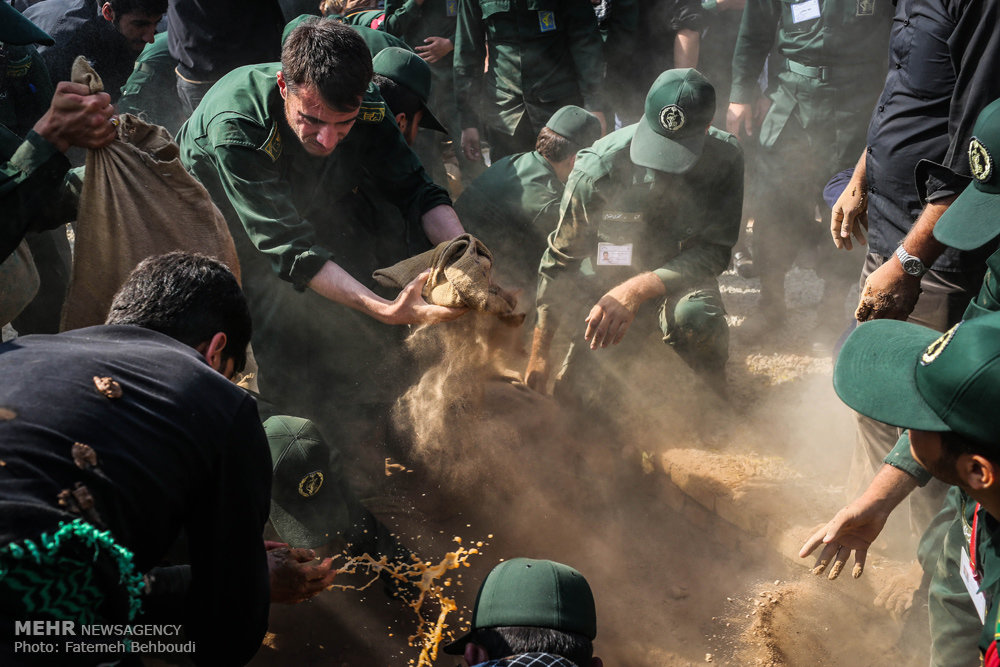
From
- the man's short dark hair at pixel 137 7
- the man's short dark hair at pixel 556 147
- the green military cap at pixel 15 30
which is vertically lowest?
the man's short dark hair at pixel 556 147

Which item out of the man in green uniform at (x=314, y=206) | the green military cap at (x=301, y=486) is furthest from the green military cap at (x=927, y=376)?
the green military cap at (x=301, y=486)

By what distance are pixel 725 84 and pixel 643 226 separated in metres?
2.71

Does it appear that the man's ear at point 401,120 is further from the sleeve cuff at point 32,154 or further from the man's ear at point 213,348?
the man's ear at point 213,348

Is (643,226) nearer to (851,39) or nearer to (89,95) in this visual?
(851,39)

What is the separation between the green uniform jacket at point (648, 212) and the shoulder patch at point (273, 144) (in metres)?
1.61

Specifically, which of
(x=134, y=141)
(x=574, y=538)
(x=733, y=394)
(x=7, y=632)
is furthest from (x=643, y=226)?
(x=7, y=632)

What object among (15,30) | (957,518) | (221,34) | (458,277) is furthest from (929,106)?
(221,34)

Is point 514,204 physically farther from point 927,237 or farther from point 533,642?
point 533,642

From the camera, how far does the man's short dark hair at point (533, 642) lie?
6.15 feet

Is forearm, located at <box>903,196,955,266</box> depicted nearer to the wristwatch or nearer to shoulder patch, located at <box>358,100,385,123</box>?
the wristwatch

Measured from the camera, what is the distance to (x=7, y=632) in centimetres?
152

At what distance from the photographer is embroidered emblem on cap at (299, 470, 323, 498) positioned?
3.04 metres

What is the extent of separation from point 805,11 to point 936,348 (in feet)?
12.6

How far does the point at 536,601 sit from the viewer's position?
1962mm
